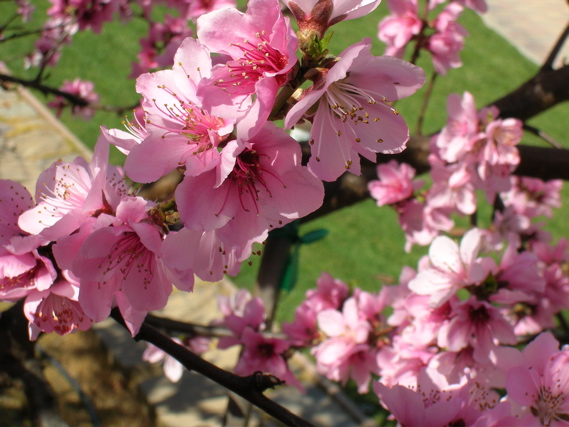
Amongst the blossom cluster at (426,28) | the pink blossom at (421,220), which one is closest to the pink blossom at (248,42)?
the pink blossom at (421,220)

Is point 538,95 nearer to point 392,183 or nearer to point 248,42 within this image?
point 392,183

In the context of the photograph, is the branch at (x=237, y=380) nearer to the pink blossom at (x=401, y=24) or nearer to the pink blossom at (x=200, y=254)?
the pink blossom at (x=200, y=254)

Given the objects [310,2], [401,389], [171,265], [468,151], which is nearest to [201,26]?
[310,2]

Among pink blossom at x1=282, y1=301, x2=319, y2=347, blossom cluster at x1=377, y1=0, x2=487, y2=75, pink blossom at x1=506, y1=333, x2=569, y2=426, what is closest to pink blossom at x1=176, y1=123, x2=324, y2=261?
pink blossom at x1=506, y1=333, x2=569, y2=426

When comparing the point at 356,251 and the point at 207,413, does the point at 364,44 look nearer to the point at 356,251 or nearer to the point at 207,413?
the point at 207,413

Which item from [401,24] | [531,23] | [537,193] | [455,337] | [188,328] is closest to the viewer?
[455,337]

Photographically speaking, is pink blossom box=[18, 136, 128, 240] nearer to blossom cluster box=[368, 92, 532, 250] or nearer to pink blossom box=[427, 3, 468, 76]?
blossom cluster box=[368, 92, 532, 250]

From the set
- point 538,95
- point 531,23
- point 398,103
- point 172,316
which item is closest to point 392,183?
point 538,95
